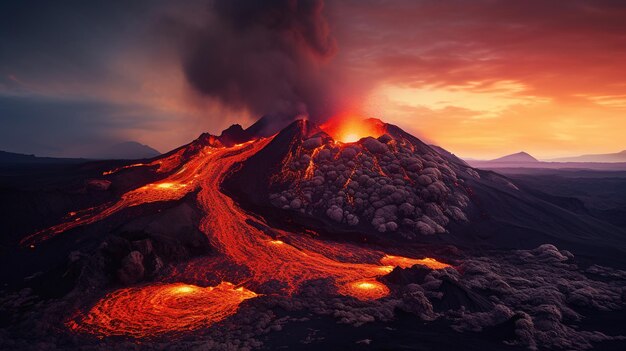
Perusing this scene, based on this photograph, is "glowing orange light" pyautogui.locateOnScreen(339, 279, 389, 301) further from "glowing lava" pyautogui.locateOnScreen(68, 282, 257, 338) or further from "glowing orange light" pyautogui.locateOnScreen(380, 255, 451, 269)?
"glowing lava" pyautogui.locateOnScreen(68, 282, 257, 338)

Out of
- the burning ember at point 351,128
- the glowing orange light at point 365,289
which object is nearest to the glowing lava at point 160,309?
the glowing orange light at point 365,289

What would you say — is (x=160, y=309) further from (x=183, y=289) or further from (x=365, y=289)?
(x=365, y=289)

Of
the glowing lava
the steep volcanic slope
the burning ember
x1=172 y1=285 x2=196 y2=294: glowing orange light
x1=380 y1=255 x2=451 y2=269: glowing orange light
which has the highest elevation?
the burning ember

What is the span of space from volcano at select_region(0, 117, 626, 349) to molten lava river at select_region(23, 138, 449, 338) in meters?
0.17

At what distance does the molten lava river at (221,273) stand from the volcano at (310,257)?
171 mm

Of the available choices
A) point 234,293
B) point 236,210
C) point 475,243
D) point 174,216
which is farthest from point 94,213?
point 475,243

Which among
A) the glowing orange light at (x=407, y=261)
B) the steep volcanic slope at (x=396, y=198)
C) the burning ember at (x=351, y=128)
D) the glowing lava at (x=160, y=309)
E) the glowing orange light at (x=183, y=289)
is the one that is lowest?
the glowing lava at (x=160, y=309)

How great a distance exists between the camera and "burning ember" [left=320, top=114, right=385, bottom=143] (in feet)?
222

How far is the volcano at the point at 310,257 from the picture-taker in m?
20.3

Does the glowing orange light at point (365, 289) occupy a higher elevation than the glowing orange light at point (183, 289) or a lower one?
lower

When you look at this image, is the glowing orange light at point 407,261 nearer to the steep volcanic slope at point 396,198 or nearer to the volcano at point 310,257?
the volcano at point 310,257

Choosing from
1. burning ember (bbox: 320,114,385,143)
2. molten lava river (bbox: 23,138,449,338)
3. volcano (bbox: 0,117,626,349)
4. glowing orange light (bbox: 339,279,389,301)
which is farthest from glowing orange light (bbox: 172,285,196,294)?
burning ember (bbox: 320,114,385,143)

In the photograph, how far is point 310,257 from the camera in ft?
105

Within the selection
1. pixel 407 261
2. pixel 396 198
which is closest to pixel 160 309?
pixel 407 261
